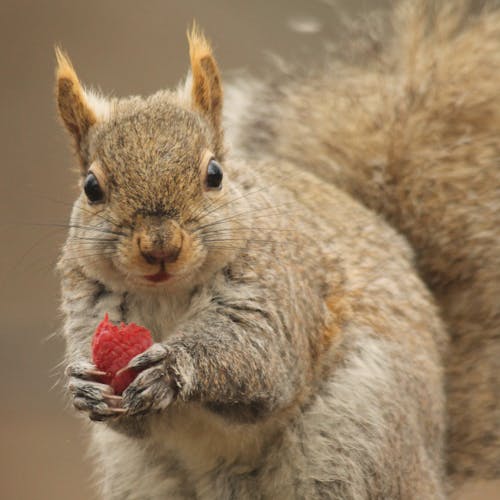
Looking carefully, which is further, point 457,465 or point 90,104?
point 457,465

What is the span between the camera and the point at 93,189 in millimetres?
1341

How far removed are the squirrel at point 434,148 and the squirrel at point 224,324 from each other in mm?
128

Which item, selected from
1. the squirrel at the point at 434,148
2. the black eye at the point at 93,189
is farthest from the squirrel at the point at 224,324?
the squirrel at the point at 434,148

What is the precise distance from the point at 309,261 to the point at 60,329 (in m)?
0.40

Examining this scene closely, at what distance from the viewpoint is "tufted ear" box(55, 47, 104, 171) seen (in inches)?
57.4

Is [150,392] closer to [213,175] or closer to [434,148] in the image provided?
[213,175]

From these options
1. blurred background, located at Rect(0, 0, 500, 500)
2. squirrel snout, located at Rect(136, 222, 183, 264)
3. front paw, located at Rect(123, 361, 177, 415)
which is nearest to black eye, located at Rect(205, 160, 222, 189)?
squirrel snout, located at Rect(136, 222, 183, 264)

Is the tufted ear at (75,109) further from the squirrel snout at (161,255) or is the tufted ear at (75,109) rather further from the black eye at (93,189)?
the squirrel snout at (161,255)

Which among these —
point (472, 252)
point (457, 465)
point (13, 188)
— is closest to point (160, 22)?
point (13, 188)

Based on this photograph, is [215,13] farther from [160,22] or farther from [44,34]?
[44,34]

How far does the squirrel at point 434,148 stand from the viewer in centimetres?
179

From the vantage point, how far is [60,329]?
162 centimetres

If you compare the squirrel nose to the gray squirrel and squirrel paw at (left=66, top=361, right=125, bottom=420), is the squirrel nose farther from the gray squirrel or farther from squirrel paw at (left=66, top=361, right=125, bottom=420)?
squirrel paw at (left=66, top=361, right=125, bottom=420)

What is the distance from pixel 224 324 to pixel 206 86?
1.15 feet
